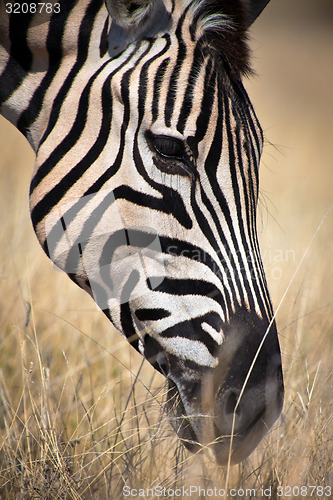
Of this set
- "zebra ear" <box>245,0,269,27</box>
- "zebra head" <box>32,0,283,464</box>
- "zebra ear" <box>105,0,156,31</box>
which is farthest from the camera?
"zebra ear" <box>245,0,269,27</box>

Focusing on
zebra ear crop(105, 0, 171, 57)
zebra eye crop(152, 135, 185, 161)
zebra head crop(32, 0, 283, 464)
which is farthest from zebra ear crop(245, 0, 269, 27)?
zebra eye crop(152, 135, 185, 161)

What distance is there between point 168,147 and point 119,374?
2.73 metres

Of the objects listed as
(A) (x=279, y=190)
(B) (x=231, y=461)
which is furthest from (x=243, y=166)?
(A) (x=279, y=190)

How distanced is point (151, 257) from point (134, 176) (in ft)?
1.22

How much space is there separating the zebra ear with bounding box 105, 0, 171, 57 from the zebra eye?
20.5 inches

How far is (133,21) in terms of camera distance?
221cm

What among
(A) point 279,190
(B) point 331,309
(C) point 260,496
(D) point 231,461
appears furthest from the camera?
(A) point 279,190

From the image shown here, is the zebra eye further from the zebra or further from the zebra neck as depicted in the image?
the zebra neck

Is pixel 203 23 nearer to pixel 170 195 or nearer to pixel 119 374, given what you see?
pixel 170 195

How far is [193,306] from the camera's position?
6.80 feet

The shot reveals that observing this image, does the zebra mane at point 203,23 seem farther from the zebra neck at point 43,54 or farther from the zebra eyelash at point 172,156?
the zebra eyelash at point 172,156

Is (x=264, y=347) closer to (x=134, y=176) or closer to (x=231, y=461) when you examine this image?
(x=231, y=461)

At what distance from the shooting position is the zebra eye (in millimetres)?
2100

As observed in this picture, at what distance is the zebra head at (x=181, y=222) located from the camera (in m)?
2.05
